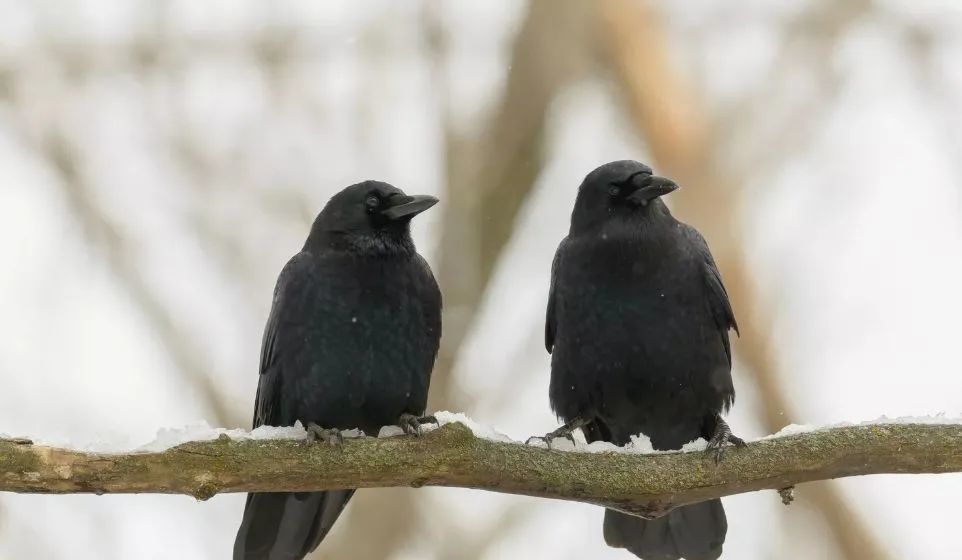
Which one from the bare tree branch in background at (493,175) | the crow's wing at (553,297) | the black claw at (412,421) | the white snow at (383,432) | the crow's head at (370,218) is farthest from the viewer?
the bare tree branch in background at (493,175)

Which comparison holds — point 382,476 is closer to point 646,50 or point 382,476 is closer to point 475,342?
point 475,342

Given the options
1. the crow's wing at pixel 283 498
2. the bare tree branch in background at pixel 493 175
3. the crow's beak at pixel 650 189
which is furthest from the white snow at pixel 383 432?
the bare tree branch in background at pixel 493 175

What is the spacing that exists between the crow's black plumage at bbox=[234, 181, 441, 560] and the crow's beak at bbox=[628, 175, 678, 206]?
1014 mm

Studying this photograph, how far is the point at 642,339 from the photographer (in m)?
5.42

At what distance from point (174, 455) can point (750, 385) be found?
4.94 metres

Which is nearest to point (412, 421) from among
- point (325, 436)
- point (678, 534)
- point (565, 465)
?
point (325, 436)

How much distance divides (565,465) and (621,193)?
179 centimetres

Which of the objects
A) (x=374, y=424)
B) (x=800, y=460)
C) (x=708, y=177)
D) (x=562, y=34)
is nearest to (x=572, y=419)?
(x=374, y=424)

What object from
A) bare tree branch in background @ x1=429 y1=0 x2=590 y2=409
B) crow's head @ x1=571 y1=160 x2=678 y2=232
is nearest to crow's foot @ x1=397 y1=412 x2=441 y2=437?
crow's head @ x1=571 y1=160 x2=678 y2=232

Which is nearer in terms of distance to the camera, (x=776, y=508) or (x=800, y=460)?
(x=800, y=460)

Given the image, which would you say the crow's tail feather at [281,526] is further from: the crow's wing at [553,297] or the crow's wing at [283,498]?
the crow's wing at [553,297]

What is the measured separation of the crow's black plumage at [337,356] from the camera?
524 centimetres

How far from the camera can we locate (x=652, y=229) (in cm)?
559

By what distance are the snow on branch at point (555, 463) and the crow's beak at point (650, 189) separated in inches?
60.5
